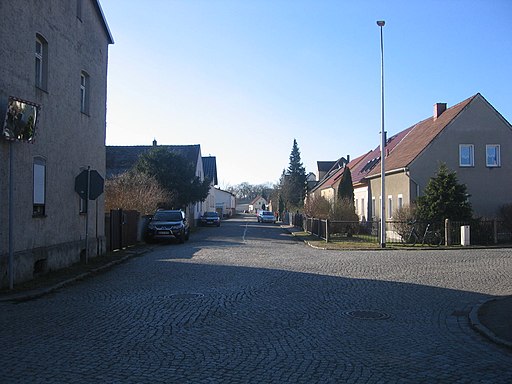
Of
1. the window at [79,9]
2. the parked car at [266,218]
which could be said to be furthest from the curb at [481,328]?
the parked car at [266,218]

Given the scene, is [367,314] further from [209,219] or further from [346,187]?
[209,219]

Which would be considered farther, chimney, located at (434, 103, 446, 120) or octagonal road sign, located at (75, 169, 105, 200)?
chimney, located at (434, 103, 446, 120)

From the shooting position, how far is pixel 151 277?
45.3 ft

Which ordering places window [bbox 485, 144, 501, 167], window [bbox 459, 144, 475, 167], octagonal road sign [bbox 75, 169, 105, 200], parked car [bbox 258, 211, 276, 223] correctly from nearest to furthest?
octagonal road sign [bbox 75, 169, 105, 200], window [bbox 485, 144, 501, 167], window [bbox 459, 144, 475, 167], parked car [bbox 258, 211, 276, 223]

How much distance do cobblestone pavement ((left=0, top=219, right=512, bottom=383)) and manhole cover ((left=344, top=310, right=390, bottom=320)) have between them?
0.02 meters

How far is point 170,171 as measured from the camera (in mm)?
39250

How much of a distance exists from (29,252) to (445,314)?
9.32 meters

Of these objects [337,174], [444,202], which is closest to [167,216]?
[444,202]

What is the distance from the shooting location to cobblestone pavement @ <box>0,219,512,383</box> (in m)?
5.79

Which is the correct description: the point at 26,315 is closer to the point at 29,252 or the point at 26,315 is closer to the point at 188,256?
the point at 29,252

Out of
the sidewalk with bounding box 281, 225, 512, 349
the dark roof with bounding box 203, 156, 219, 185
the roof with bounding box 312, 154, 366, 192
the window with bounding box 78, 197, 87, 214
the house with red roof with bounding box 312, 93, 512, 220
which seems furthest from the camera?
the dark roof with bounding box 203, 156, 219, 185

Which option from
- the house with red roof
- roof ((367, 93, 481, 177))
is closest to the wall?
the house with red roof

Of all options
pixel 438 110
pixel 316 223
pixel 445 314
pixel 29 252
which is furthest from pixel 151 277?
pixel 438 110

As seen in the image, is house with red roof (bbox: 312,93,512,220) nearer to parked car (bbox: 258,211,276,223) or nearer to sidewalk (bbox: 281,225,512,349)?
sidewalk (bbox: 281,225,512,349)
